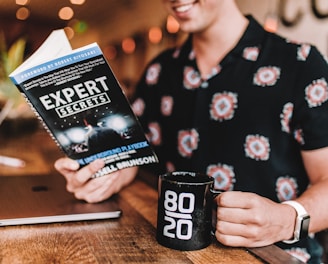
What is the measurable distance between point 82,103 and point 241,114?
558mm

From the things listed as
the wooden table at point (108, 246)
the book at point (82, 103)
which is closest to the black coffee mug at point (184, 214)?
the wooden table at point (108, 246)

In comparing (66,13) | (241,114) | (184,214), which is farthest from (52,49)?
(66,13)

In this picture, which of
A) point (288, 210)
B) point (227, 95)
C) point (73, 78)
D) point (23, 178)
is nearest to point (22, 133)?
point (23, 178)

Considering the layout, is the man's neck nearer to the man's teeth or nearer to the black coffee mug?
the man's teeth

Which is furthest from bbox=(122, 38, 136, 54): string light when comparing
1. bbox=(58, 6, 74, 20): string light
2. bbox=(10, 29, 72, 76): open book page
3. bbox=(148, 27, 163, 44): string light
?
bbox=(10, 29, 72, 76): open book page

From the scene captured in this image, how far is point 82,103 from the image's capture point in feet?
3.10

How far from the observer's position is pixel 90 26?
9.78 m

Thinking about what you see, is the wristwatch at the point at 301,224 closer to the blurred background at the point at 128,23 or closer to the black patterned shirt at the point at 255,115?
the black patterned shirt at the point at 255,115

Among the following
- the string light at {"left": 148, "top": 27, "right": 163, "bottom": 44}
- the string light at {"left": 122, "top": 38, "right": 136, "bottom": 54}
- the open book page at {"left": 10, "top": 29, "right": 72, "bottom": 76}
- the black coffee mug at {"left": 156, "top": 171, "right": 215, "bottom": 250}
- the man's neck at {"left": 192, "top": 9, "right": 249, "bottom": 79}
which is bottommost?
the string light at {"left": 122, "top": 38, "right": 136, "bottom": 54}

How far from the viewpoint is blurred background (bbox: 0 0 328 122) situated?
271 centimetres

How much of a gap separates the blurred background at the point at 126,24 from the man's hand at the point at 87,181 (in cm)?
79

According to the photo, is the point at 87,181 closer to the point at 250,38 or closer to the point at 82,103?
the point at 82,103

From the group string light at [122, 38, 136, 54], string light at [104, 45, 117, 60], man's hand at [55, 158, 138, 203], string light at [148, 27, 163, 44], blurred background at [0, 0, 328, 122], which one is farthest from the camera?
string light at [104, 45, 117, 60]

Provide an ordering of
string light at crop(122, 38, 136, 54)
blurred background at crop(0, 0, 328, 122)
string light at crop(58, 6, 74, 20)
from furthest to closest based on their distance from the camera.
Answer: string light at crop(122, 38, 136, 54) → string light at crop(58, 6, 74, 20) → blurred background at crop(0, 0, 328, 122)
